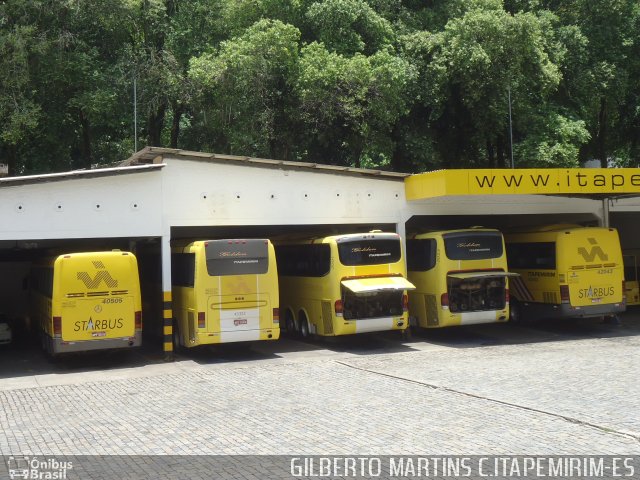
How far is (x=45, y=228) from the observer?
16.2 metres

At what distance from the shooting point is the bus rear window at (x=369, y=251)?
1795 centimetres

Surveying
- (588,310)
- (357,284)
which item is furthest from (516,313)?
(357,284)

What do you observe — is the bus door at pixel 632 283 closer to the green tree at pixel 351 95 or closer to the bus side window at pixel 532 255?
the bus side window at pixel 532 255

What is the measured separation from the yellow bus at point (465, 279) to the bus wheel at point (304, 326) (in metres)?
3.21

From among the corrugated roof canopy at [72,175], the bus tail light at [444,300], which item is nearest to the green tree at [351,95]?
the bus tail light at [444,300]

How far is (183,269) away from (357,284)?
4327 mm

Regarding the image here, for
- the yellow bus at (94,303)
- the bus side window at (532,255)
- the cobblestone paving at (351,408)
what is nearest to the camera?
the cobblestone paving at (351,408)

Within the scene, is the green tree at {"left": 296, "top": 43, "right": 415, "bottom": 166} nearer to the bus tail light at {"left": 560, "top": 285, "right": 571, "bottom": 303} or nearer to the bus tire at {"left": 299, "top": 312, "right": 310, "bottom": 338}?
the bus tire at {"left": 299, "top": 312, "right": 310, "bottom": 338}

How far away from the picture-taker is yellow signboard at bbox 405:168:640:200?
61.3 ft

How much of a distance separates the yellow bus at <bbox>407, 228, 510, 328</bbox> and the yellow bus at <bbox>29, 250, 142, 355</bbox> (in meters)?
7.59

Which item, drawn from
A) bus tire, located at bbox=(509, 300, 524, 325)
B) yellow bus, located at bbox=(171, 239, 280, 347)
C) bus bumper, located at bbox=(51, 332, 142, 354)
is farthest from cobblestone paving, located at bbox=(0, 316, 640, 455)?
bus tire, located at bbox=(509, 300, 524, 325)

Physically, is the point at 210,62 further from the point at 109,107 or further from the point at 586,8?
the point at 586,8

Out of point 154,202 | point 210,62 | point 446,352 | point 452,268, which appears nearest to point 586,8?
point 210,62

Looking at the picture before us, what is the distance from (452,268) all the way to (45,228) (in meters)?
9.97
